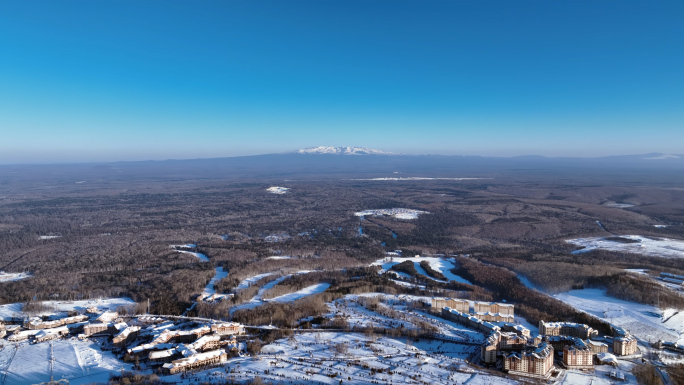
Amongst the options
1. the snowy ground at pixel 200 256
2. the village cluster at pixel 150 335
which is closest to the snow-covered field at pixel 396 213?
the snowy ground at pixel 200 256

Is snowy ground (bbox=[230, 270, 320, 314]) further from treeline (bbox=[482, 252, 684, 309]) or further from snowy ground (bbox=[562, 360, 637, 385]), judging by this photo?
treeline (bbox=[482, 252, 684, 309])

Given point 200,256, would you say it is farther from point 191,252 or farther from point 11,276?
point 11,276

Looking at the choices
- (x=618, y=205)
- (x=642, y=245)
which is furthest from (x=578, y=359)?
(x=618, y=205)

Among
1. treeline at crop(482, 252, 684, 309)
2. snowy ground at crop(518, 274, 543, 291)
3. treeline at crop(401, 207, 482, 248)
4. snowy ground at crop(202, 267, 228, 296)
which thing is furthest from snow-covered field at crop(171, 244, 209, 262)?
snowy ground at crop(518, 274, 543, 291)

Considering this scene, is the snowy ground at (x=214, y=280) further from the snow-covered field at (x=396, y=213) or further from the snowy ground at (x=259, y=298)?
the snow-covered field at (x=396, y=213)

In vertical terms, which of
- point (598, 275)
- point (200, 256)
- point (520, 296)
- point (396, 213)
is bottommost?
point (200, 256)

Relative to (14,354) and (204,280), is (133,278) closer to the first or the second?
(204,280)
